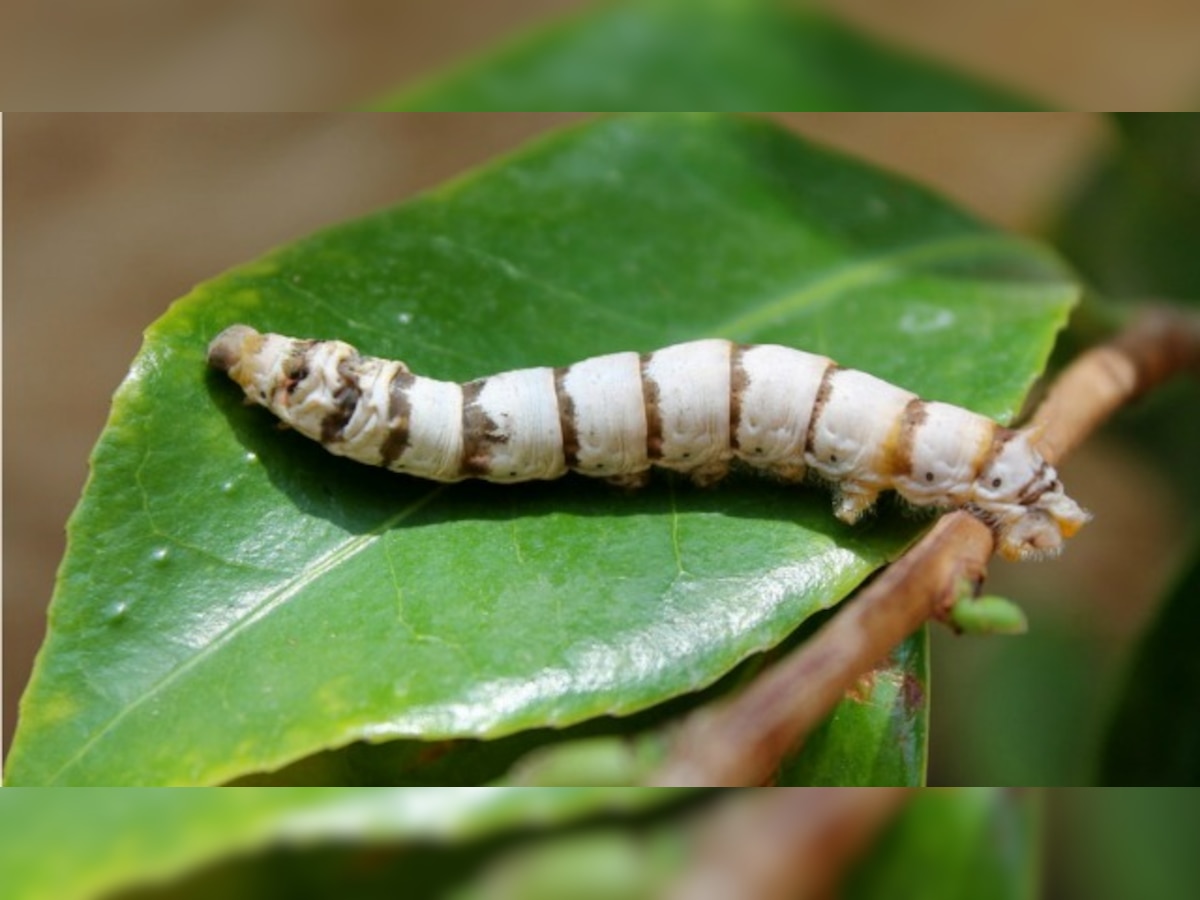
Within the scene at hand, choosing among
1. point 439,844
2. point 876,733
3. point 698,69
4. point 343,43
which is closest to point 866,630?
point 876,733

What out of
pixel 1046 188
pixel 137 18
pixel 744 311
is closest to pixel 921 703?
pixel 744 311

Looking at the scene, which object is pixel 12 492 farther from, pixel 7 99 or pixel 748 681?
pixel 748 681

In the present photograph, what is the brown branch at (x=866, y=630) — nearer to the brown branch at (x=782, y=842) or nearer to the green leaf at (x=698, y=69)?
the brown branch at (x=782, y=842)

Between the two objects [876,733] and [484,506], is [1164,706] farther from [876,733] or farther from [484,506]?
[484,506]

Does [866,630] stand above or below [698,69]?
below

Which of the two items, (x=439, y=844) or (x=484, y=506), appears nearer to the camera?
(x=439, y=844)
